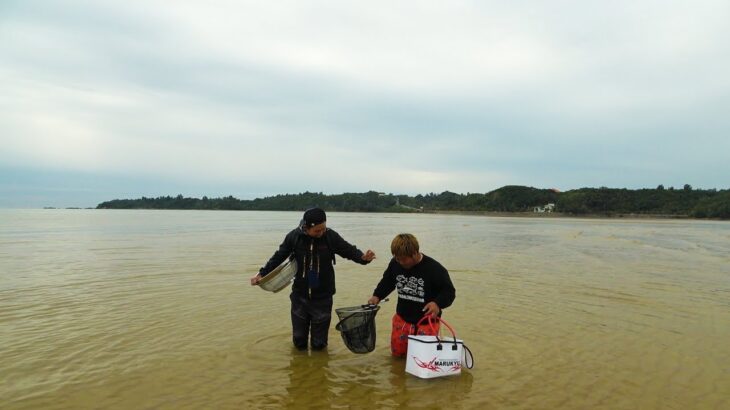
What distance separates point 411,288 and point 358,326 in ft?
2.74

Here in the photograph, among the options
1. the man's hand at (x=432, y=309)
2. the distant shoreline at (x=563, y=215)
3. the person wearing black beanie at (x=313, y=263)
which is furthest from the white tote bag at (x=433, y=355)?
the distant shoreline at (x=563, y=215)

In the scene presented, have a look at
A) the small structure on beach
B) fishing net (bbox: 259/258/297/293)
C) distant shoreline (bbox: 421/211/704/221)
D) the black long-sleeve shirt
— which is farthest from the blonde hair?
the small structure on beach

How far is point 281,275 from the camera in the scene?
20.8 feet

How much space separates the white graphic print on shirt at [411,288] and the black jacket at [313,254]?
1.86ft

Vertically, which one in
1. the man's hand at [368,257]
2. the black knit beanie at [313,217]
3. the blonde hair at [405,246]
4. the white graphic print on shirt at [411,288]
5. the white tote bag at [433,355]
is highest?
the black knit beanie at [313,217]

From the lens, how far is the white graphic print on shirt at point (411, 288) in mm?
5910

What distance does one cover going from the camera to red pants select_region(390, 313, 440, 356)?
5918mm

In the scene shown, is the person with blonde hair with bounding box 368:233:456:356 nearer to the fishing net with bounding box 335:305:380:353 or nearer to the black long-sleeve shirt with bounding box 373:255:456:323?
the black long-sleeve shirt with bounding box 373:255:456:323

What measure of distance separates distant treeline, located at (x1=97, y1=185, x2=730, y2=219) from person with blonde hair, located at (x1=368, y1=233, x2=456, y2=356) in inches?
4568

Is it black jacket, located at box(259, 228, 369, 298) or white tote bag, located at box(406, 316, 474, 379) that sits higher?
black jacket, located at box(259, 228, 369, 298)

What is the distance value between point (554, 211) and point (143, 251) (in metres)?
124

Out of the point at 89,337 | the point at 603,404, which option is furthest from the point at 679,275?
the point at 89,337

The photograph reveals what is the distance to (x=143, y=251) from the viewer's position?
20.2 m

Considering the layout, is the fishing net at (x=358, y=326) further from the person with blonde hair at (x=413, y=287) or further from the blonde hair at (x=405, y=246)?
the blonde hair at (x=405, y=246)
